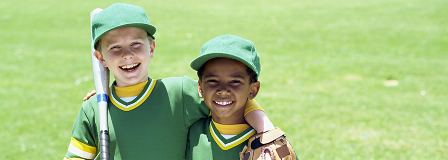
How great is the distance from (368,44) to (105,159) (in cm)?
878

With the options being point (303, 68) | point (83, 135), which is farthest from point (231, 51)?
point (303, 68)

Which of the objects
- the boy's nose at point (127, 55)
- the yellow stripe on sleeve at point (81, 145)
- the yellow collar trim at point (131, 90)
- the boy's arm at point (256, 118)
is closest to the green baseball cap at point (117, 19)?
the boy's nose at point (127, 55)

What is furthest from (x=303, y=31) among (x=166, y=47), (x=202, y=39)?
(x=166, y=47)

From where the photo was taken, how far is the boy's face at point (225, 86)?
194 cm

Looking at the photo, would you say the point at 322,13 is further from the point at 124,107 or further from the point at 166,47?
the point at 124,107

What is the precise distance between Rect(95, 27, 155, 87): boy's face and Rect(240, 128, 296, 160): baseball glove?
2.12 feet

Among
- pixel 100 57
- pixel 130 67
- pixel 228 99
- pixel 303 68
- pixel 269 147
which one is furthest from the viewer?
pixel 303 68

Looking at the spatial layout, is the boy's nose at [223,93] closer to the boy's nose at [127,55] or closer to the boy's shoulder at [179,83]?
the boy's shoulder at [179,83]

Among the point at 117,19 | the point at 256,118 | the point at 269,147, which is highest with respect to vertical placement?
the point at 117,19

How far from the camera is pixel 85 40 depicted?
1123 centimetres

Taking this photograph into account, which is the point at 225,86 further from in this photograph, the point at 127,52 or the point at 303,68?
the point at 303,68

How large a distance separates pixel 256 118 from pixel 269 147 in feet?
0.60

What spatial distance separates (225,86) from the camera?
1.94m

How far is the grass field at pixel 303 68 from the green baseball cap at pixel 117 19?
3167mm
